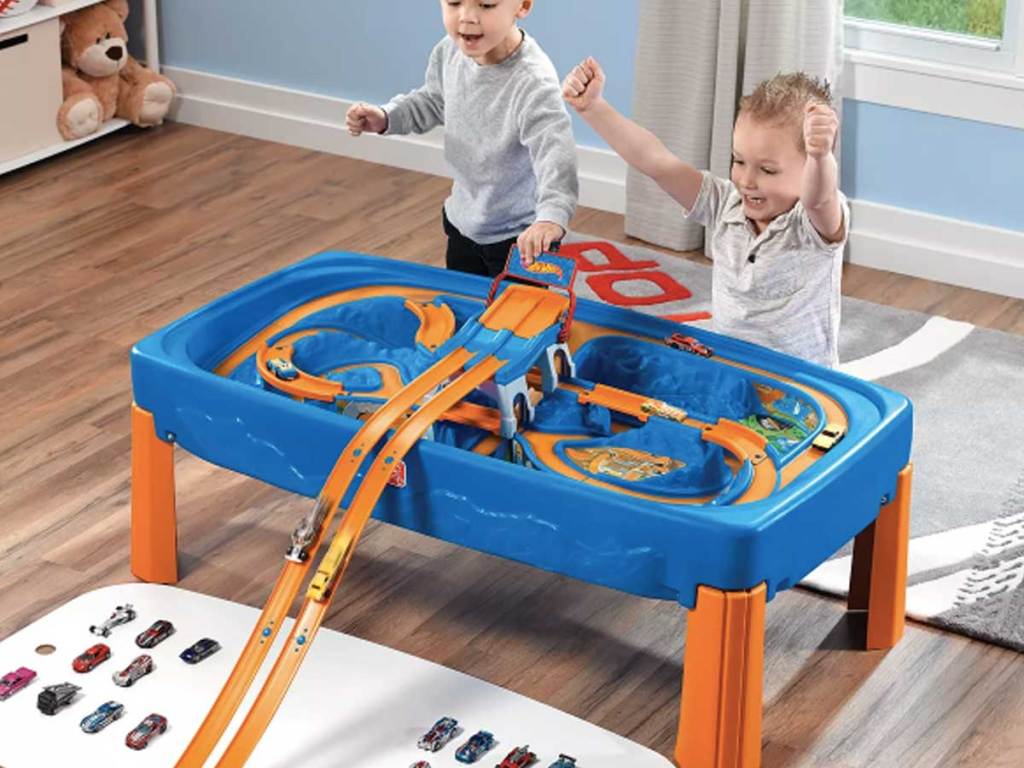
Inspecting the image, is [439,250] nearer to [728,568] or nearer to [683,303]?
[683,303]

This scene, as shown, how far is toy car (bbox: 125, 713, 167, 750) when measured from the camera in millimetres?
2004

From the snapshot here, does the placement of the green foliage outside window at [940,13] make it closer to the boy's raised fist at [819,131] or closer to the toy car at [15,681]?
the boy's raised fist at [819,131]

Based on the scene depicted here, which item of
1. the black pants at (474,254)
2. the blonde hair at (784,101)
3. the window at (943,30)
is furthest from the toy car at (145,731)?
the window at (943,30)

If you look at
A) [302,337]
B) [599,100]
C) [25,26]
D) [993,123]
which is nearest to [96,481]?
[302,337]

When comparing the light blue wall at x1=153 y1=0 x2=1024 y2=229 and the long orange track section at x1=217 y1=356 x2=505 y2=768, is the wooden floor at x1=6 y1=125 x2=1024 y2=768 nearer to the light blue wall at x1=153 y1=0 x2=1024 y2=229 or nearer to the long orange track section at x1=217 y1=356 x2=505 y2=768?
the light blue wall at x1=153 y1=0 x2=1024 y2=229

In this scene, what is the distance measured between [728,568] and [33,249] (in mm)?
2010

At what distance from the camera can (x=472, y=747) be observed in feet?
6.59

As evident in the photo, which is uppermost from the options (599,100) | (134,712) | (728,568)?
(599,100)

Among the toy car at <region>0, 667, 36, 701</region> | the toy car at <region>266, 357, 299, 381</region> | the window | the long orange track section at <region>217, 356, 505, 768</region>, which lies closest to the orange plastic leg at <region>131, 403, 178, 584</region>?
the toy car at <region>266, 357, 299, 381</region>

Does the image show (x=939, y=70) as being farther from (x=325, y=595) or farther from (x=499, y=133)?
(x=325, y=595)

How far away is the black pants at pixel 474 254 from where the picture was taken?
264 cm

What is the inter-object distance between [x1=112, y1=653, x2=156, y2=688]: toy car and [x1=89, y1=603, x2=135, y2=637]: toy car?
0.25 ft

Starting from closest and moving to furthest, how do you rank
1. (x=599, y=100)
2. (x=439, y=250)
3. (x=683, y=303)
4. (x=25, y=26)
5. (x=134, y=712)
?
(x=134, y=712)
(x=599, y=100)
(x=683, y=303)
(x=439, y=250)
(x=25, y=26)

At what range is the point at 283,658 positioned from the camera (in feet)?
6.47
